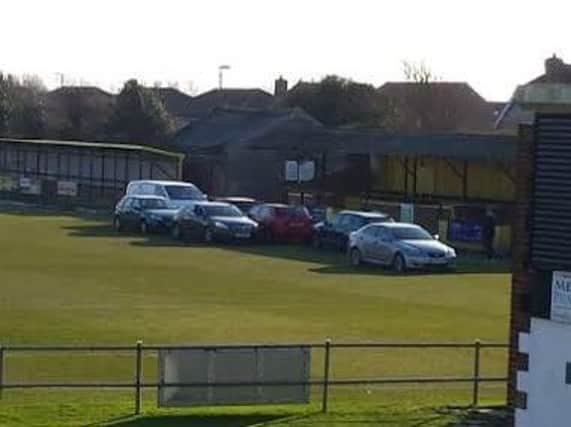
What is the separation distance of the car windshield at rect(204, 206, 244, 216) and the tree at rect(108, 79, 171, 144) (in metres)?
41.5

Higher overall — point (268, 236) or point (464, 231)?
point (464, 231)

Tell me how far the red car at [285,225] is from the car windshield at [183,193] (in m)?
6.60

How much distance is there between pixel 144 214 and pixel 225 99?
96.1m

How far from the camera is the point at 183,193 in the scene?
64.3 m

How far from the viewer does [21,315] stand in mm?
32969

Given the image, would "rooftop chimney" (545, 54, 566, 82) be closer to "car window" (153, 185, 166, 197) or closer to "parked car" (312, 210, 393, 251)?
"parked car" (312, 210, 393, 251)

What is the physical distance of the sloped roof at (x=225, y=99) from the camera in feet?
486

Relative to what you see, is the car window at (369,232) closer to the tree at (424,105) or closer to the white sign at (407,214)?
the white sign at (407,214)

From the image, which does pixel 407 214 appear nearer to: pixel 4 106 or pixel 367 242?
pixel 367 242

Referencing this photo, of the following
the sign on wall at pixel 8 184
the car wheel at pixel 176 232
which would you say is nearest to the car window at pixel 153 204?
the car wheel at pixel 176 232

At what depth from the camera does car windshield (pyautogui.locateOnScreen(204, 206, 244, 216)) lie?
57000mm

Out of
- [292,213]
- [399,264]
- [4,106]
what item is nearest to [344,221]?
[292,213]

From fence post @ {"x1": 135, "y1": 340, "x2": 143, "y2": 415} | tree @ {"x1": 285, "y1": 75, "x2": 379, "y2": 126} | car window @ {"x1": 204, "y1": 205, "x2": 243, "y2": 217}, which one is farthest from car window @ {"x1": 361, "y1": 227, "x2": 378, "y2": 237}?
tree @ {"x1": 285, "y1": 75, "x2": 379, "y2": 126}

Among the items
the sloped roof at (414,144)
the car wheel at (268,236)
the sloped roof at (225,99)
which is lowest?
the car wheel at (268,236)
